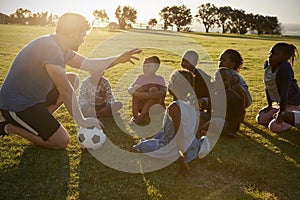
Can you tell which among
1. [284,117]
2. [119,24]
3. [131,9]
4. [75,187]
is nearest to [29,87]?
[75,187]

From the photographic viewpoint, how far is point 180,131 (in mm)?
4035

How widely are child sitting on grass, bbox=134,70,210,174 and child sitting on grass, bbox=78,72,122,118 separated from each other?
174cm

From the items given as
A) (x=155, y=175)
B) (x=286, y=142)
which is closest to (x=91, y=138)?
(x=155, y=175)

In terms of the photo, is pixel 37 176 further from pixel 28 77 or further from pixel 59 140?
pixel 28 77

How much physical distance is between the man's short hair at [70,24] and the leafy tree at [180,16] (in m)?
90.0

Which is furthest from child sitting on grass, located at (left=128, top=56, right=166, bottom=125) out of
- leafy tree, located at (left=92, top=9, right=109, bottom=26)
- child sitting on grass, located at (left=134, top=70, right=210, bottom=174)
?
leafy tree, located at (left=92, top=9, right=109, bottom=26)

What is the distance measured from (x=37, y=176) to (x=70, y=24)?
2011mm

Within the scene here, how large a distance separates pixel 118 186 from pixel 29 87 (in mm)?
1876

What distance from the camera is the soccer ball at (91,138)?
15.0 ft

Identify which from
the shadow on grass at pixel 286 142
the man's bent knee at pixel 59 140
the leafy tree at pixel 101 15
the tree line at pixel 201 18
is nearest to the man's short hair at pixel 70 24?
the man's bent knee at pixel 59 140

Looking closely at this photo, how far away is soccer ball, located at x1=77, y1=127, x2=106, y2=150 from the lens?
4.59 meters

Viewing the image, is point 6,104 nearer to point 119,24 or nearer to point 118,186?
point 118,186

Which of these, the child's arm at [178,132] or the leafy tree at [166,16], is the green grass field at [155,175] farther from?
the leafy tree at [166,16]

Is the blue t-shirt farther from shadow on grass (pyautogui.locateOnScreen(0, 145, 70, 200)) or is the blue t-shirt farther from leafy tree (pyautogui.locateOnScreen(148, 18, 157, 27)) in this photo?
leafy tree (pyautogui.locateOnScreen(148, 18, 157, 27))
